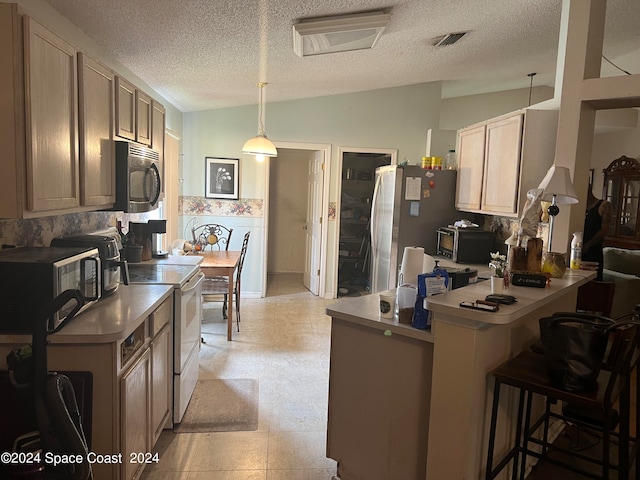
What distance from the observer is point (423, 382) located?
6.19 feet

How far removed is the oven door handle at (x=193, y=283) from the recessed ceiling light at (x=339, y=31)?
1.72m

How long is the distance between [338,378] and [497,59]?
3.64 meters

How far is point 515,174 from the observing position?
347 centimetres

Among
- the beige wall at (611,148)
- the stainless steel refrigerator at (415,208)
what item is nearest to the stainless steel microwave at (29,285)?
the stainless steel refrigerator at (415,208)

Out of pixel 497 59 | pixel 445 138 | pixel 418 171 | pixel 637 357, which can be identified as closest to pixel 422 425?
pixel 637 357

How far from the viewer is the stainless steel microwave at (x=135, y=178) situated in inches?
97.7

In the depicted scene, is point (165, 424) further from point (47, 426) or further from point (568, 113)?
point (568, 113)

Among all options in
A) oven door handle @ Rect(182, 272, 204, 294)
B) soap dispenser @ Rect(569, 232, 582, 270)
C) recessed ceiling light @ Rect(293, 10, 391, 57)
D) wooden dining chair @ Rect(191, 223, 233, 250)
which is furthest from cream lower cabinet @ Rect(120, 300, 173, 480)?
wooden dining chair @ Rect(191, 223, 233, 250)

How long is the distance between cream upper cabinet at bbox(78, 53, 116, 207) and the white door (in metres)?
3.56

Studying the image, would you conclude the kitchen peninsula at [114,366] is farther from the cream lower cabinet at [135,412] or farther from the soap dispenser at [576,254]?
the soap dispenser at [576,254]

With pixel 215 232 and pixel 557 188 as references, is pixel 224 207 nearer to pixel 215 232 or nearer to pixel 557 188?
pixel 215 232

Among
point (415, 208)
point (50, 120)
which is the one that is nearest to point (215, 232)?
point (415, 208)

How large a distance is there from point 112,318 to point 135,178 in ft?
3.46

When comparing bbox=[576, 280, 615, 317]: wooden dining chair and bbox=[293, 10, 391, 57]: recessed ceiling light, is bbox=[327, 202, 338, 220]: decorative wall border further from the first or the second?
bbox=[576, 280, 615, 317]: wooden dining chair
